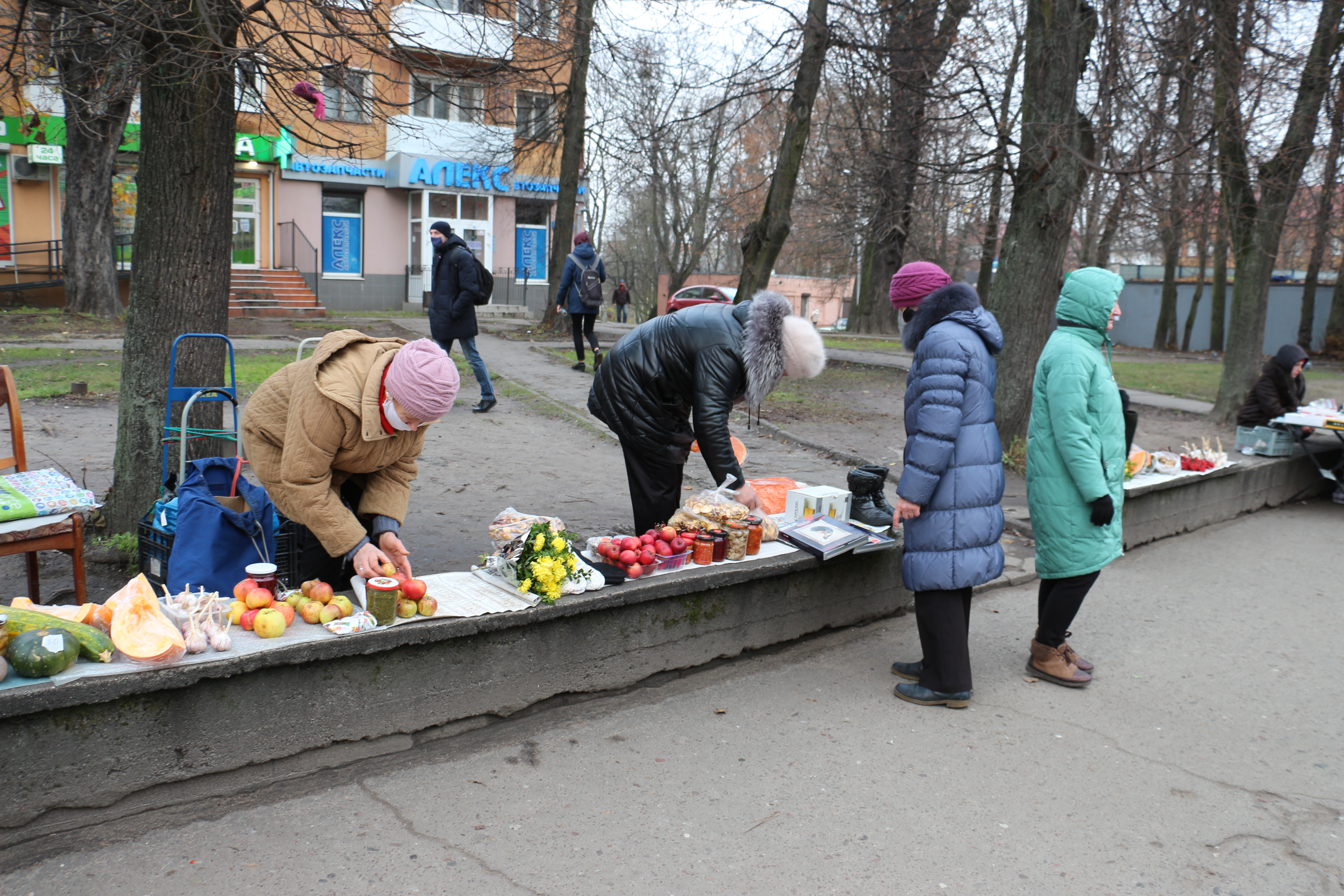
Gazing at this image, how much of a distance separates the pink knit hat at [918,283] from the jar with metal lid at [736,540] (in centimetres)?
126

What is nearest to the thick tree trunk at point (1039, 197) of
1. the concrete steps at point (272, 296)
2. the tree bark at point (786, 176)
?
the tree bark at point (786, 176)

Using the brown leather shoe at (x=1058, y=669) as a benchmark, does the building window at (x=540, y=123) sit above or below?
above

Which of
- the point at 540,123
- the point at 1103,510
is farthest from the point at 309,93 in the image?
the point at 540,123

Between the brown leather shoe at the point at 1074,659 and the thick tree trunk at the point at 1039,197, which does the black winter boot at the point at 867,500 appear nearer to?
the brown leather shoe at the point at 1074,659

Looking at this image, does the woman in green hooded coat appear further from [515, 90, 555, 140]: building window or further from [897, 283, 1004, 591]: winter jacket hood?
[515, 90, 555, 140]: building window

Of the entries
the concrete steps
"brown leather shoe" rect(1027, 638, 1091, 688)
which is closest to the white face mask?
"brown leather shoe" rect(1027, 638, 1091, 688)

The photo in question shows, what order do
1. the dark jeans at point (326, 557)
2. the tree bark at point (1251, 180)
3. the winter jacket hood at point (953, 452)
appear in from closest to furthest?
the dark jeans at point (326, 557) → the winter jacket hood at point (953, 452) → the tree bark at point (1251, 180)

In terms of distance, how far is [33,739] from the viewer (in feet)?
9.11

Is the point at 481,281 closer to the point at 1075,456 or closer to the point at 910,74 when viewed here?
the point at 910,74

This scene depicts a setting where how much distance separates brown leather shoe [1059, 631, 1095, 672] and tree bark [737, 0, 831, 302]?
870 cm

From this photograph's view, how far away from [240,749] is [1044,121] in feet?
27.7

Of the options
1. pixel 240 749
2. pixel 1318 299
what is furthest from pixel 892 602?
pixel 1318 299

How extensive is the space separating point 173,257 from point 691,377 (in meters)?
2.73

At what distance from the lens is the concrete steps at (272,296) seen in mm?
22172
